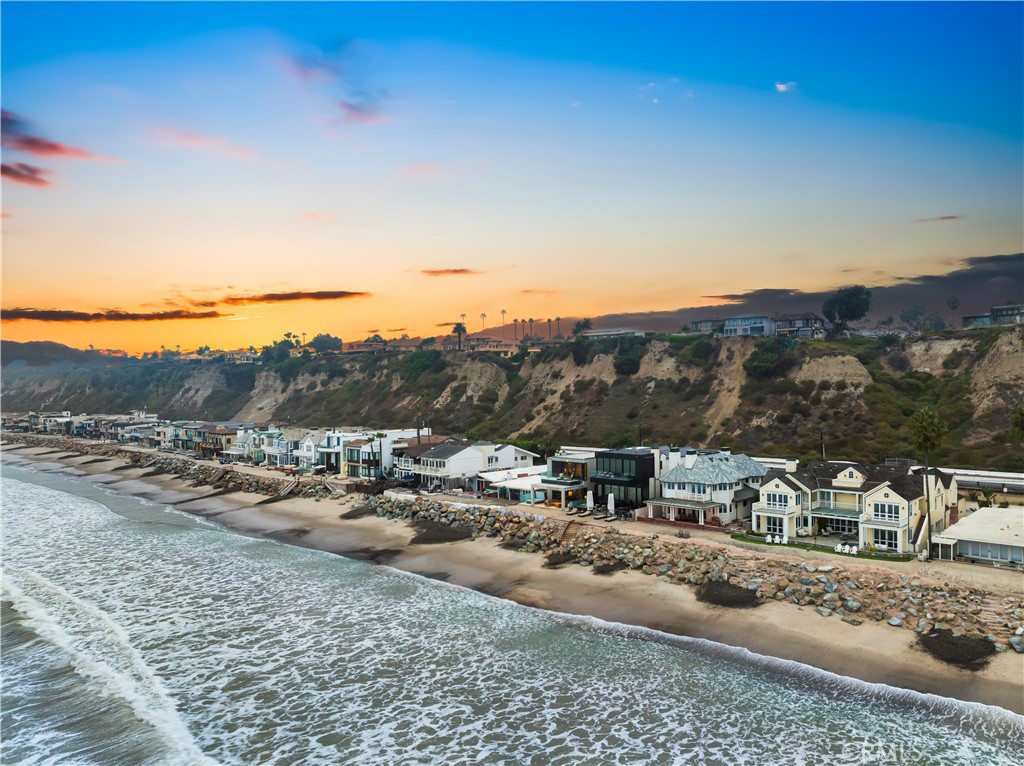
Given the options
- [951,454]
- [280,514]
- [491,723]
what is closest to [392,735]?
[491,723]

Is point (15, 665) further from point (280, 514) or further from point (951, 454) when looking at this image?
point (951, 454)

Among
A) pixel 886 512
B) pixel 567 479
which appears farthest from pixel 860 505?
pixel 567 479

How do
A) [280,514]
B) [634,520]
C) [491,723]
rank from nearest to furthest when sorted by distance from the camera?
[491,723] → [634,520] → [280,514]

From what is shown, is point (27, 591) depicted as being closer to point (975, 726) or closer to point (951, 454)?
point (975, 726)

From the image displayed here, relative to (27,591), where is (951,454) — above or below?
above

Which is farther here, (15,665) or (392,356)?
(392,356)

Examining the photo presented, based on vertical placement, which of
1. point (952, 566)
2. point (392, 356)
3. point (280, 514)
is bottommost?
point (280, 514)

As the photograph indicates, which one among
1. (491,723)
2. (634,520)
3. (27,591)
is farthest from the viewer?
(634,520)
